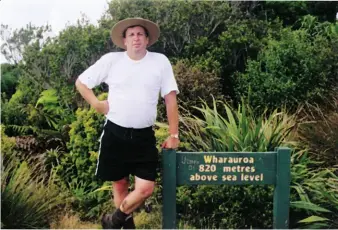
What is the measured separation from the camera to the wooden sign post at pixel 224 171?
601cm

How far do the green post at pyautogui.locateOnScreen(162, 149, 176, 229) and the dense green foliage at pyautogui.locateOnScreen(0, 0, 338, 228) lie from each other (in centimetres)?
47

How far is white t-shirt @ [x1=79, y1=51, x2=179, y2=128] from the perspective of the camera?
5.82m

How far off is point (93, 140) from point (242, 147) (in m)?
1.70

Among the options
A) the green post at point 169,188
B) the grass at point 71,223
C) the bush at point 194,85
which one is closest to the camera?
the green post at point 169,188

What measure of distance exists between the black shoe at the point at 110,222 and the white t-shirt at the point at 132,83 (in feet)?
3.20

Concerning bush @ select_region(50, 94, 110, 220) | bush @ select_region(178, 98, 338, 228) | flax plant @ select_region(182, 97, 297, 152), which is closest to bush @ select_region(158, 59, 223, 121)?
flax plant @ select_region(182, 97, 297, 152)

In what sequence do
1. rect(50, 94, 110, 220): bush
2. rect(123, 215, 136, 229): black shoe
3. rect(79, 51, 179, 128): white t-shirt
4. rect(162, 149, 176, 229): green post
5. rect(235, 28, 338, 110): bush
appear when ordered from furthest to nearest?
rect(235, 28, 338, 110): bush → rect(50, 94, 110, 220): bush → rect(123, 215, 136, 229): black shoe → rect(162, 149, 176, 229): green post → rect(79, 51, 179, 128): white t-shirt

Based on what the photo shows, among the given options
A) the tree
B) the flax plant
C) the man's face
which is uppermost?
the tree

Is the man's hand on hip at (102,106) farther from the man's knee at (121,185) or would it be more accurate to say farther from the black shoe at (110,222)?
the black shoe at (110,222)

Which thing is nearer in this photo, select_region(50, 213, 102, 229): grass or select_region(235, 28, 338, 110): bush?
select_region(50, 213, 102, 229): grass

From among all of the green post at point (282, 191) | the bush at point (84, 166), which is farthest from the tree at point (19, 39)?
the green post at point (282, 191)

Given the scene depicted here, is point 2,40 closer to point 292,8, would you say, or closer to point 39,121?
point 39,121

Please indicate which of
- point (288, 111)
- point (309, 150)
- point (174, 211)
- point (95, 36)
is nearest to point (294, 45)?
point (288, 111)

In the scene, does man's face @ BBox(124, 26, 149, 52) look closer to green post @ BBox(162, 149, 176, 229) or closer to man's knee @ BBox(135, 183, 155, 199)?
green post @ BBox(162, 149, 176, 229)
